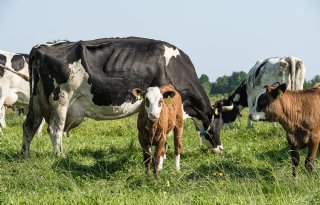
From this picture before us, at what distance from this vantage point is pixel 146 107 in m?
8.84

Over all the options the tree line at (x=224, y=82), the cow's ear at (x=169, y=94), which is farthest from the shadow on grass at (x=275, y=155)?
the tree line at (x=224, y=82)

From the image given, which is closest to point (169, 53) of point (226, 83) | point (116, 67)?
point (116, 67)

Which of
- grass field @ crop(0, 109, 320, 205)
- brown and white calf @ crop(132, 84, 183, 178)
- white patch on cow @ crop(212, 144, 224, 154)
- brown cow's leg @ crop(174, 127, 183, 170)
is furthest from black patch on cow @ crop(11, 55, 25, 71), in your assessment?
brown and white calf @ crop(132, 84, 183, 178)

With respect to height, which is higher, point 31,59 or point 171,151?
point 31,59

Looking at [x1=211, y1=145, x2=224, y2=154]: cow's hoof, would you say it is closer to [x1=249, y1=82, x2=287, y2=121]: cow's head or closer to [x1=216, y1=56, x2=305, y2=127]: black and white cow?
[x1=249, y1=82, x2=287, y2=121]: cow's head

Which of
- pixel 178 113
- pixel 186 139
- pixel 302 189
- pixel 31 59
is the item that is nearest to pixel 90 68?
pixel 31 59

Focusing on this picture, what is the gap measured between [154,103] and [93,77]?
2.43 metres

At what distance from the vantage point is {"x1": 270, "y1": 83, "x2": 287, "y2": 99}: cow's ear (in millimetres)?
8891

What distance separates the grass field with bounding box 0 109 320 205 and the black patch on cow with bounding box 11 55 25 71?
135 inches

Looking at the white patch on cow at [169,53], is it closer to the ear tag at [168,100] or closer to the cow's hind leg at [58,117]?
the ear tag at [168,100]

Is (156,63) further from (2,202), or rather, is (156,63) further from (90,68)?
(2,202)

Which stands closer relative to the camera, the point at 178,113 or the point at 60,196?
the point at 60,196

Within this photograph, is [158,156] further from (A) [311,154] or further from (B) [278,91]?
(A) [311,154]

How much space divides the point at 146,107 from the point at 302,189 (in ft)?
9.74
